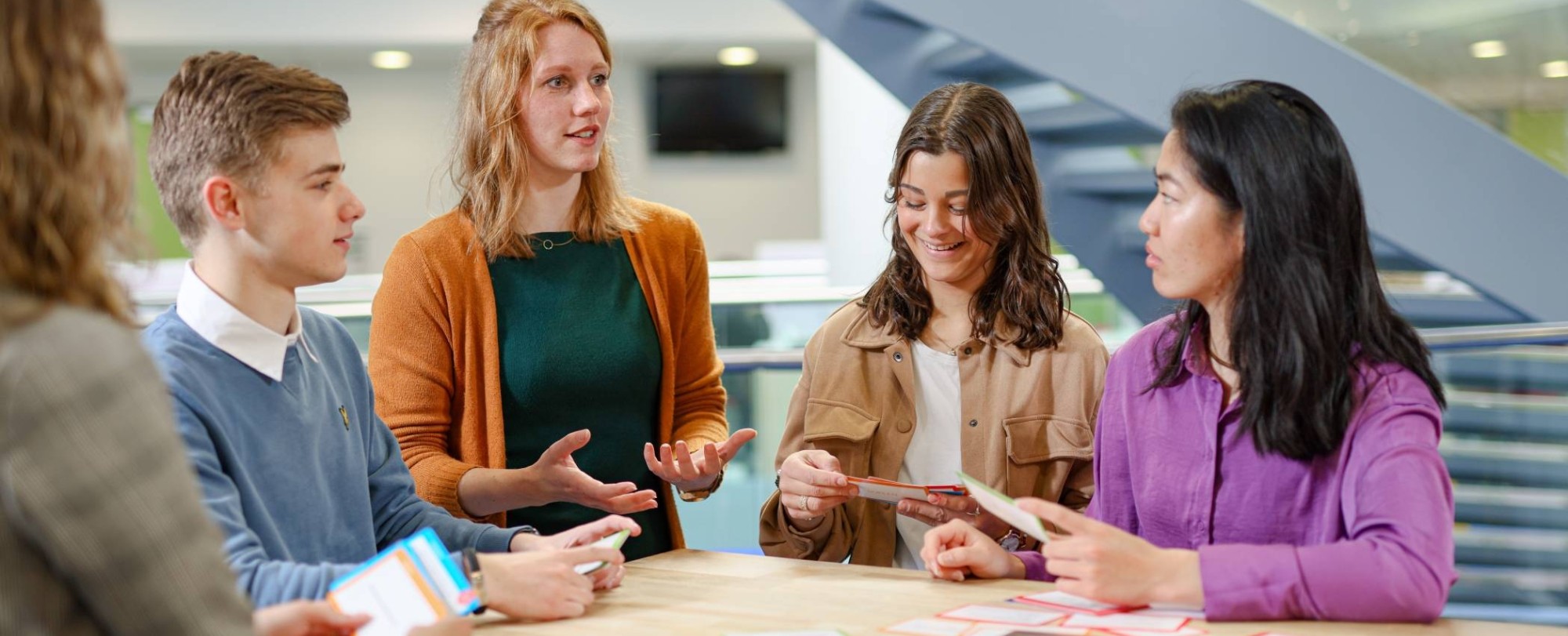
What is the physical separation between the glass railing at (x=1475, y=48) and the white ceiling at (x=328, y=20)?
4776 mm

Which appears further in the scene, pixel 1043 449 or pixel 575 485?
pixel 1043 449

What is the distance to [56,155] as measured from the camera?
1054 millimetres

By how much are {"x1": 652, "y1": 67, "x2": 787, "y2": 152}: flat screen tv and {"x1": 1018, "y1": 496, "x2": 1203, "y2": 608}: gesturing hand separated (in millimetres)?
9146

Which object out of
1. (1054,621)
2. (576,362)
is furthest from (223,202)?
(1054,621)

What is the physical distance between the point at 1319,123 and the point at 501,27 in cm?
140

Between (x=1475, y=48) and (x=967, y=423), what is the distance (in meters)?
3.67

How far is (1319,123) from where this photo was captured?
1.81m

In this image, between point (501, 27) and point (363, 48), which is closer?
point (501, 27)

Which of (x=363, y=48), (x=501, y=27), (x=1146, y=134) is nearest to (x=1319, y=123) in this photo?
(x=501, y=27)

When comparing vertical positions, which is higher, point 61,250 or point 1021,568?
point 61,250

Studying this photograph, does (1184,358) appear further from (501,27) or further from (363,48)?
(363,48)

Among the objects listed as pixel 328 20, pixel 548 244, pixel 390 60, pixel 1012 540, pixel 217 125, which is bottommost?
pixel 1012 540

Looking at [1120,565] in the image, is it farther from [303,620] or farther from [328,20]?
[328,20]

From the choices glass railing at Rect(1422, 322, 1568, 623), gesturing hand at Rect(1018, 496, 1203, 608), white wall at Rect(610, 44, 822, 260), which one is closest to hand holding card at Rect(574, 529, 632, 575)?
gesturing hand at Rect(1018, 496, 1203, 608)
